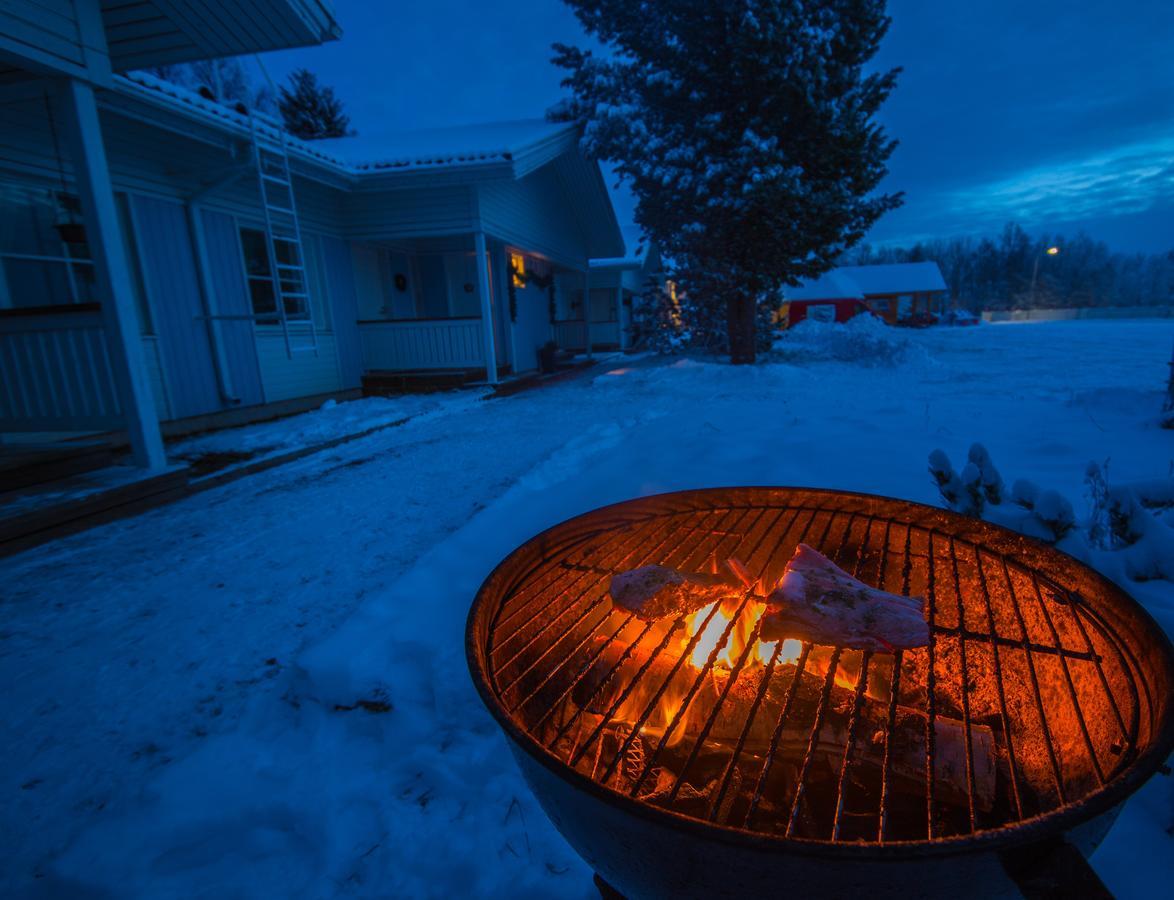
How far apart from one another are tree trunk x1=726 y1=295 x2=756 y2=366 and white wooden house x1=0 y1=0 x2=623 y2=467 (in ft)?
15.8

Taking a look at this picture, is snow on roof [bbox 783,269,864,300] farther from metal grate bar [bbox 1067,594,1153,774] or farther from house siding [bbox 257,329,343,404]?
metal grate bar [bbox 1067,594,1153,774]

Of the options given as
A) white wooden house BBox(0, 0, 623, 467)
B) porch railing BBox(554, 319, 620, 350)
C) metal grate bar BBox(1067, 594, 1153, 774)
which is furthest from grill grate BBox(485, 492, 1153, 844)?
porch railing BBox(554, 319, 620, 350)

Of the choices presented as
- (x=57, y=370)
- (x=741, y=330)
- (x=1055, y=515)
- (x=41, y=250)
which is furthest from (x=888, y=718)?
(x=741, y=330)

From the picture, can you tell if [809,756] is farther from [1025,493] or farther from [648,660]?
[1025,493]

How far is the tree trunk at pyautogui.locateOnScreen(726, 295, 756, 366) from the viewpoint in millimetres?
12031

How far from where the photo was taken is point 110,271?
164 inches

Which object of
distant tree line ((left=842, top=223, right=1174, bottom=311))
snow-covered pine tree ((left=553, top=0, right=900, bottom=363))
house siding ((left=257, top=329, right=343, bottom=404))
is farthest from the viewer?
distant tree line ((left=842, top=223, right=1174, bottom=311))

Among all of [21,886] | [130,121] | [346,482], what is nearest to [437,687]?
[21,886]

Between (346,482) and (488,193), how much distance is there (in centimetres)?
713

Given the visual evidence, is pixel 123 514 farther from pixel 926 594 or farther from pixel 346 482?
pixel 926 594

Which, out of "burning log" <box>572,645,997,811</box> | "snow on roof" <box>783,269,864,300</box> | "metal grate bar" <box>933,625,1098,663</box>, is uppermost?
"snow on roof" <box>783,269,864,300</box>

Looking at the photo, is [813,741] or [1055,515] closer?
[813,741]

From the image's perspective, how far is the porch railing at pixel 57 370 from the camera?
14.7ft

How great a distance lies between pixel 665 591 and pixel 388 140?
1230cm
